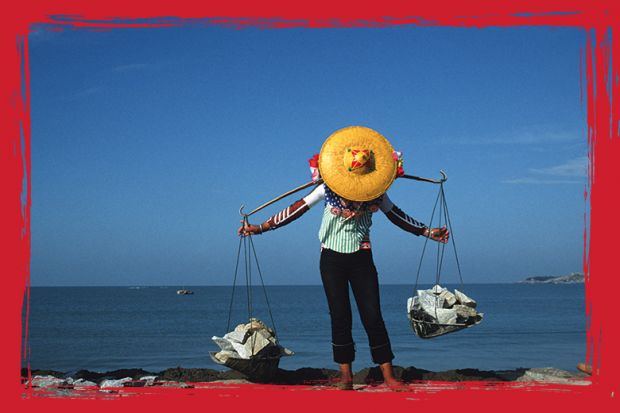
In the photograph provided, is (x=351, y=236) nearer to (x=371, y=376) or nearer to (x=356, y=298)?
(x=356, y=298)

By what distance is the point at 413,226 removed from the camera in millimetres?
4961

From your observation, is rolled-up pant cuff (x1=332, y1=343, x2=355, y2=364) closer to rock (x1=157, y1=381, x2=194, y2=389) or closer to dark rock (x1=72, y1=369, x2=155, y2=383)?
rock (x1=157, y1=381, x2=194, y2=389)

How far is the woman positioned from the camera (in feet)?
15.1

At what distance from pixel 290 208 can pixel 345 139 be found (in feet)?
2.14

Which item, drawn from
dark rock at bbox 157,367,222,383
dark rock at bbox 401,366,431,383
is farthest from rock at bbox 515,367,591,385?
dark rock at bbox 157,367,222,383

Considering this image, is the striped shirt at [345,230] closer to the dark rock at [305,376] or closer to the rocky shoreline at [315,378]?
the rocky shoreline at [315,378]

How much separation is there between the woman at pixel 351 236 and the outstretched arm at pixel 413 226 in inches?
9.3

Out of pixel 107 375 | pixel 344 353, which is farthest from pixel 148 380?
pixel 344 353

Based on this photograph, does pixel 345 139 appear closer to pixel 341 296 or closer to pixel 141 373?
pixel 341 296

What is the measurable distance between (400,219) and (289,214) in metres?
0.85

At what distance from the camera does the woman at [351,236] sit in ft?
15.1

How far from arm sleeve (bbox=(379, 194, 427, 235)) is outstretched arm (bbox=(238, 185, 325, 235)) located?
49cm

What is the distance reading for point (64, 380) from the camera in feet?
18.0

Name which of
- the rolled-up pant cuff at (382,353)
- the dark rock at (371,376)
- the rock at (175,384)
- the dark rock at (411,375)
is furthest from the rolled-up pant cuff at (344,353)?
the rock at (175,384)
